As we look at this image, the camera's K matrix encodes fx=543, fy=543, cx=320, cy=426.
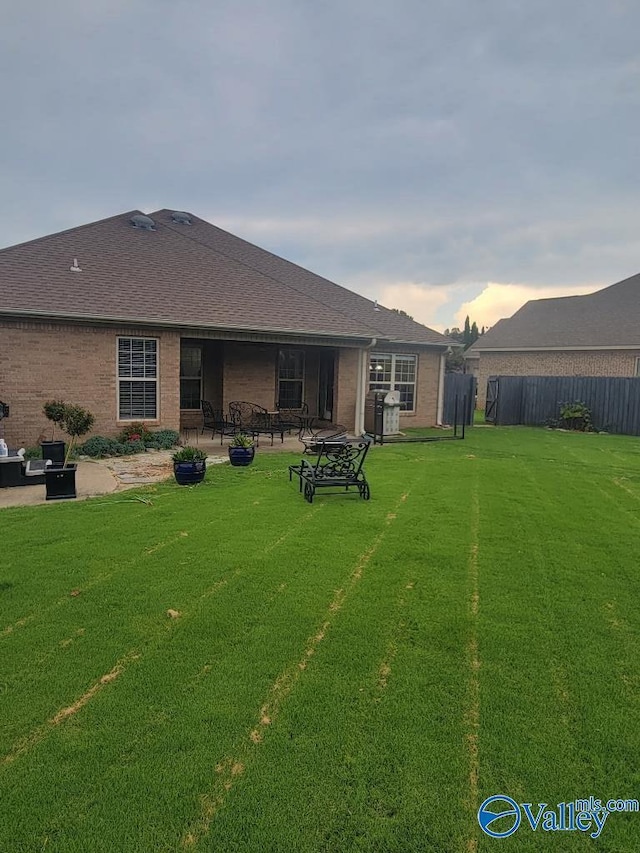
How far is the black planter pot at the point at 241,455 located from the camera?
382 inches

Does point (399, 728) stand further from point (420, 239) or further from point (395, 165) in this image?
point (420, 239)

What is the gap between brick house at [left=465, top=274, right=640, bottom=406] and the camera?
78.6ft

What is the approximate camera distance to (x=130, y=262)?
1353 centimetres

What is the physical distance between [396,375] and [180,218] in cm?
851

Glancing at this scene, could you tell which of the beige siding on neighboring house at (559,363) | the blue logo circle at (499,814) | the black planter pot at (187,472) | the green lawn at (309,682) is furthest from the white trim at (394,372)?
Answer: the blue logo circle at (499,814)

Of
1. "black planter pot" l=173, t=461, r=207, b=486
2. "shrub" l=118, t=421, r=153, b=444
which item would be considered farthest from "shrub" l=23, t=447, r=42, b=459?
"black planter pot" l=173, t=461, r=207, b=486

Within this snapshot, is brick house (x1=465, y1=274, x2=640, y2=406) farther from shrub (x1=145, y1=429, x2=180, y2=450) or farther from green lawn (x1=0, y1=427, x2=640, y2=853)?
green lawn (x1=0, y1=427, x2=640, y2=853)

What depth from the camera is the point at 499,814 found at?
223 cm

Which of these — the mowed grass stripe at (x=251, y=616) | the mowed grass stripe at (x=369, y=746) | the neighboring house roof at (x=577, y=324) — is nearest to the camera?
the mowed grass stripe at (x=369, y=746)

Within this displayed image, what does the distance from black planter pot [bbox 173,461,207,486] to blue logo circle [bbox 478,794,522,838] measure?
21.8 ft

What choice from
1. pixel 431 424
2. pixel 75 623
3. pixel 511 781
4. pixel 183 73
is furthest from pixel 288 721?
pixel 431 424

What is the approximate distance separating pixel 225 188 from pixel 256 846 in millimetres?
18436

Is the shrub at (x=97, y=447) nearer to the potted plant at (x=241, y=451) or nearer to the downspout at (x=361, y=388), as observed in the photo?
the potted plant at (x=241, y=451)

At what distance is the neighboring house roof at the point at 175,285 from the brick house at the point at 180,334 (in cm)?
5
